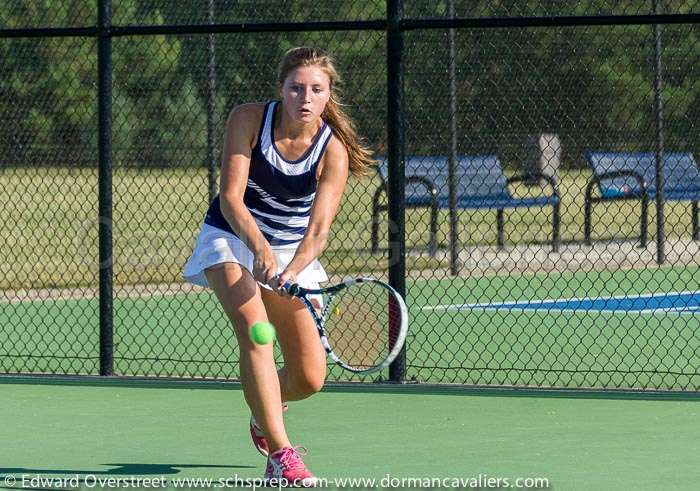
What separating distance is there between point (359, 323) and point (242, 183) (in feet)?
2.30

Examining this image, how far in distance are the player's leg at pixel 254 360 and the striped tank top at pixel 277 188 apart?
9.8 inches

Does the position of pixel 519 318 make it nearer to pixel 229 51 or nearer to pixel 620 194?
pixel 620 194

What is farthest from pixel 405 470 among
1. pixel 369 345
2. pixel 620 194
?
pixel 620 194

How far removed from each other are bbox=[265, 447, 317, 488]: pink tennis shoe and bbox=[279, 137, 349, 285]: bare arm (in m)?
0.62

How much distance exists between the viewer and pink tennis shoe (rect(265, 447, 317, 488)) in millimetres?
5348

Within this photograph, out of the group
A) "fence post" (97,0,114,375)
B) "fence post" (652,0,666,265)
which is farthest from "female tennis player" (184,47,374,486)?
"fence post" (652,0,666,265)

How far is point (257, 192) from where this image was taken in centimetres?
570

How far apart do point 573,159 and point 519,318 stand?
9.06 metres

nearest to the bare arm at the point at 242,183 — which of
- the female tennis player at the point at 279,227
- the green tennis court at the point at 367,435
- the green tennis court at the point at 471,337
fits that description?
the female tennis player at the point at 279,227

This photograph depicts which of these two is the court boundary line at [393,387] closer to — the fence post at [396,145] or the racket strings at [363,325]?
the fence post at [396,145]

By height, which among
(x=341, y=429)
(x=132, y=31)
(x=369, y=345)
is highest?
(x=132, y=31)

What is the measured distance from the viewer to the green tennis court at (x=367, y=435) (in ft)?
18.7

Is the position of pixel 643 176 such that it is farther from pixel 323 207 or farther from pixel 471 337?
pixel 323 207

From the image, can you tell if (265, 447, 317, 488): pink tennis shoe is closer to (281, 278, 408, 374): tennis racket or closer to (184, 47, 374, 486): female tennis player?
(184, 47, 374, 486): female tennis player
